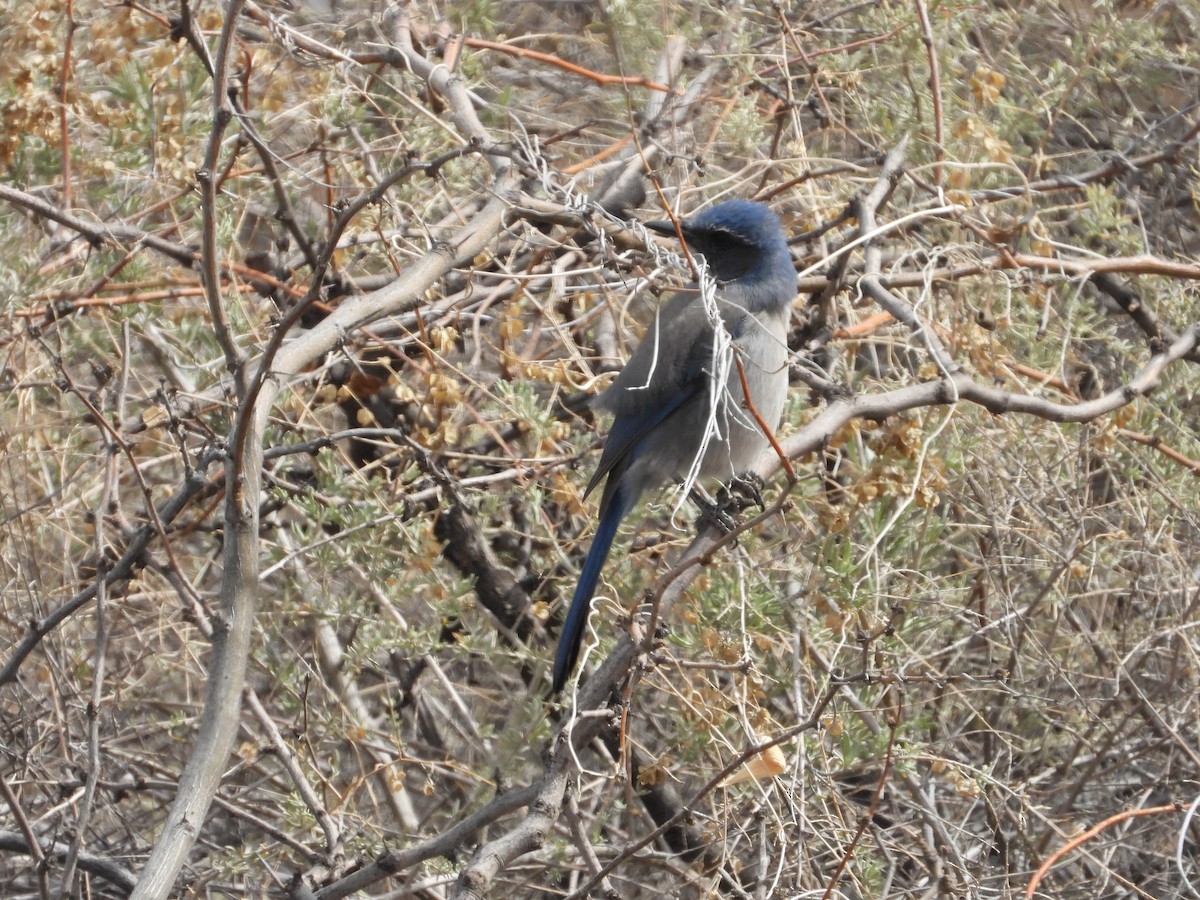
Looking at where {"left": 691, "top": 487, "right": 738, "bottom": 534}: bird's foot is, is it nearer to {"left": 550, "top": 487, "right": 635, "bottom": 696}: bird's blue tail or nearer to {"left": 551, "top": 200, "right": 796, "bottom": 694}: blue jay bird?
{"left": 551, "top": 200, "right": 796, "bottom": 694}: blue jay bird

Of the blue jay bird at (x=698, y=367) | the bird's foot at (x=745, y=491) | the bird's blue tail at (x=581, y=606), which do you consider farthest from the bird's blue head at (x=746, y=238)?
the bird's blue tail at (x=581, y=606)

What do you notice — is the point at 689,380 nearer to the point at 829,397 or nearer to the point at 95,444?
the point at 829,397

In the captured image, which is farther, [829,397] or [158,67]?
[158,67]

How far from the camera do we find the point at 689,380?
4609 millimetres

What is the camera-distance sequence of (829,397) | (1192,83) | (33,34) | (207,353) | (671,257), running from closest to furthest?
(671,257), (829,397), (33,34), (207,353), (1192,83)

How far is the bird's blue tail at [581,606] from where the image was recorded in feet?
12.7

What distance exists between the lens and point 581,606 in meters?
3.89

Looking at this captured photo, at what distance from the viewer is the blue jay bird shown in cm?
433

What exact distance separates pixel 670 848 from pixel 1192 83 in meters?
4.00

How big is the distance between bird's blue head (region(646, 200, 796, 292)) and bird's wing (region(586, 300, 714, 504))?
19 centimetres

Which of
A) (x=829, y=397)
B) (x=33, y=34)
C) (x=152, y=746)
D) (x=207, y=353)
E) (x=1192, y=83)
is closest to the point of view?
(x=829, y=397)

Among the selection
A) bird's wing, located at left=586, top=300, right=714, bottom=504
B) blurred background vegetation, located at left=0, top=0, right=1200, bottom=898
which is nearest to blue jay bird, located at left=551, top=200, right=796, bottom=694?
bird's wing, located at left=586, top=300, right=714, bottom=504

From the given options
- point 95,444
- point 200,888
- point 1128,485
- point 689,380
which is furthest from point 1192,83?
point 200,888

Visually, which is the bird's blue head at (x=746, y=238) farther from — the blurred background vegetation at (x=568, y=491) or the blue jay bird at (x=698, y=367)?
the blurred background vegetation at (x=568, y=491)
